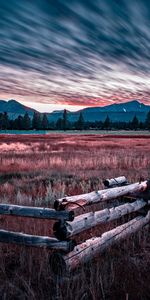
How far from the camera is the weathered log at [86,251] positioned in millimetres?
4812

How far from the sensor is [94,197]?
5.58 metres

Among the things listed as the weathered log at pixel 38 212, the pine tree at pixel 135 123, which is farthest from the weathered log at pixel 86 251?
the pine tree at pixel 135 123

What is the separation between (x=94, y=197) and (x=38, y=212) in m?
0.97

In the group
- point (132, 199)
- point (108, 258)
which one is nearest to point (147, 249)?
point (108, 258)

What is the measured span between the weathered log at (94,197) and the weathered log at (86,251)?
2.08ft

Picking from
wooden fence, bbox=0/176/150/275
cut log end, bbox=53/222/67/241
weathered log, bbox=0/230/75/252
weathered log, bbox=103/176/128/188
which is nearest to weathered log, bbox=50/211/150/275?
wooden fence, bbox=0/176/150/275

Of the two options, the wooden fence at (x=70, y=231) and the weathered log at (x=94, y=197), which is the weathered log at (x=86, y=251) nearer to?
the wooden fence at (x=70, y=231)

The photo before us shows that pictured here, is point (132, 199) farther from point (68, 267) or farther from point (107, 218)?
point (68, 267)

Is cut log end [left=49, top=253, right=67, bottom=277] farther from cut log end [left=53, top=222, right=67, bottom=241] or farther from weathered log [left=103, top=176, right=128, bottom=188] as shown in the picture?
weathered log [left=103, top=176, right=128, bottom=188]

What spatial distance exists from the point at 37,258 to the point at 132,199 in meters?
2.99

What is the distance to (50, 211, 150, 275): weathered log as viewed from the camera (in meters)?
4.81

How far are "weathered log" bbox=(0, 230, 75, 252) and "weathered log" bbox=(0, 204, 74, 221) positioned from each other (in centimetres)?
32

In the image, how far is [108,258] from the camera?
576 centimetres

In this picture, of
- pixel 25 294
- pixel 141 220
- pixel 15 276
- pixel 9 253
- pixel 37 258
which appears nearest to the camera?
pixel 25 294
